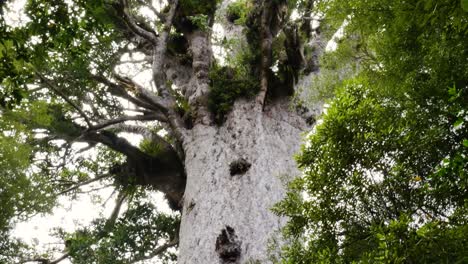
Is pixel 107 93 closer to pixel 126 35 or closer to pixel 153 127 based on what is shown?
pixel 126 35

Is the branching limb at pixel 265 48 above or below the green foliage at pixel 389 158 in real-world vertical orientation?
above

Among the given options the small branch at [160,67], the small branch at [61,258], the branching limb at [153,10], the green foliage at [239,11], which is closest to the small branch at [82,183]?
the small branch at [61,258]

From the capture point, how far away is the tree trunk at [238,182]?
451cm

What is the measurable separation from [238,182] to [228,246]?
1033mm

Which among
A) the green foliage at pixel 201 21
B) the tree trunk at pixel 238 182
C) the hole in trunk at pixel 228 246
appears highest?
the green foliage at pixel 201 21

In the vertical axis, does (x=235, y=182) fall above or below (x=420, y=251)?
above

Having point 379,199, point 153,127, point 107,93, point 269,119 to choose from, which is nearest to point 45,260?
point 107,93

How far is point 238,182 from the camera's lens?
5.29 meters

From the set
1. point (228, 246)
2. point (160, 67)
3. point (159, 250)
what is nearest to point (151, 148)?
point (160, 67)

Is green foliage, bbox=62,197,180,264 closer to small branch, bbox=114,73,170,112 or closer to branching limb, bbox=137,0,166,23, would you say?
small branch, bbox=114,73,170,112

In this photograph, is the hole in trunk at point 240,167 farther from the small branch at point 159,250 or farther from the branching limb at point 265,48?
the small branch at point 159,250

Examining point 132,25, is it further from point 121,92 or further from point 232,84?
point 232,84

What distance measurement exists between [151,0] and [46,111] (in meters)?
3.59

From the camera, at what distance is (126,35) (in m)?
8.42
